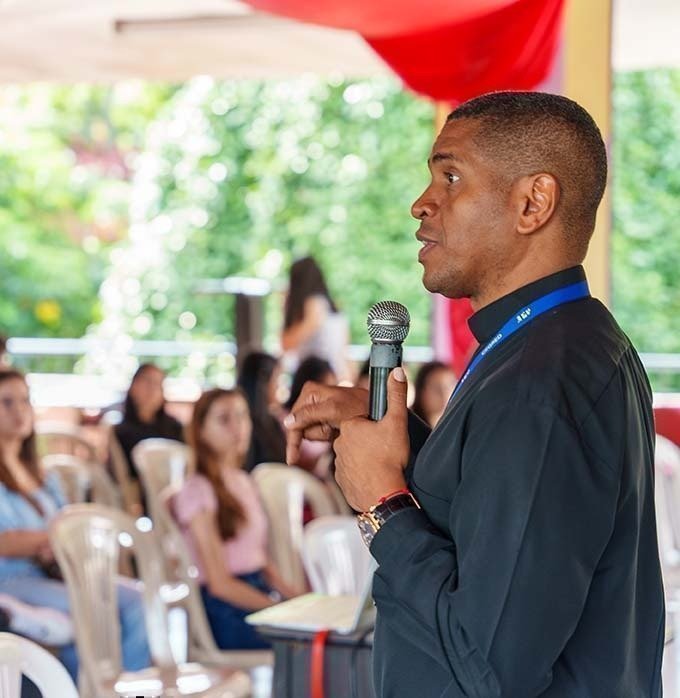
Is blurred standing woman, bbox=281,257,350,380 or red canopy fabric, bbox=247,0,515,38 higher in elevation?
red canopy fabric, bbox=247,0,515,38

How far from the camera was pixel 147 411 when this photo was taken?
281 inches

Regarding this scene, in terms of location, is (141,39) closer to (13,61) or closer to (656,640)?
(13,61)

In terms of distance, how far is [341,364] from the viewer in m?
8.05

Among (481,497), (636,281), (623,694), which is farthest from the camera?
(636,281)

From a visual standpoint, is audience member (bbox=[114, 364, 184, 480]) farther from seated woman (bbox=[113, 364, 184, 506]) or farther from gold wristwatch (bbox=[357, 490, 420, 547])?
gold wristwatch (bbox=[357, 490, 420, 547])

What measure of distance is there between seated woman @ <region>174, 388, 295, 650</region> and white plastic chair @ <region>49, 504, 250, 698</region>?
1.48 ft

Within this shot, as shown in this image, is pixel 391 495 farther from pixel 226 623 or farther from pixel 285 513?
pixel 285 513

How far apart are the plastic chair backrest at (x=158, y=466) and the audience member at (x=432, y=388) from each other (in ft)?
3.40

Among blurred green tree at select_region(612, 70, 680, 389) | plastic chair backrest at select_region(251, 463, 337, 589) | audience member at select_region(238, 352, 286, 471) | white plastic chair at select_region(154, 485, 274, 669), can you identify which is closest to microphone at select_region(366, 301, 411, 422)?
white plastic chair at select_region(154, 485, 274, 669)

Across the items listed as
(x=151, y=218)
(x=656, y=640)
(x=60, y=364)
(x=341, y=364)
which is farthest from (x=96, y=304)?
(x=656, y=640)

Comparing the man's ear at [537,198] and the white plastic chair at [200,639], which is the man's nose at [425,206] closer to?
the man's ear at [537,198]

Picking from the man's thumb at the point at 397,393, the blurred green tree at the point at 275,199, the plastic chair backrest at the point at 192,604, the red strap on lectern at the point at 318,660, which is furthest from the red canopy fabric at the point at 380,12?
the blurred green tree at the point at 275,199

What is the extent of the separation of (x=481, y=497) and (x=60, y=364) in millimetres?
14291

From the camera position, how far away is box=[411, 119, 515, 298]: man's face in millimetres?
1743
